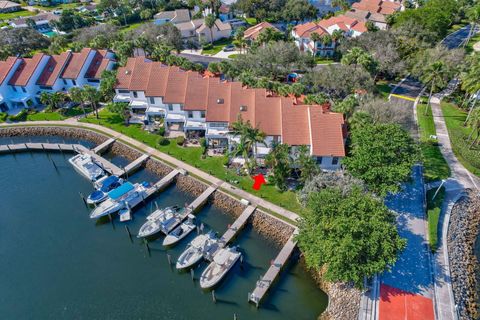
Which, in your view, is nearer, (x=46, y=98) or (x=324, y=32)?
(x=46, y=98)

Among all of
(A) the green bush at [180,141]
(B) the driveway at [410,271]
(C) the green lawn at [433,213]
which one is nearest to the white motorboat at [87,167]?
(A) the green bush at [180,141]

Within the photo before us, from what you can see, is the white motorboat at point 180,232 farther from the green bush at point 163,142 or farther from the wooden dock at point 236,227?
the green bush at point 163,142

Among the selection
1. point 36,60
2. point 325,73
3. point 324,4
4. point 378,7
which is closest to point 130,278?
point 325,73

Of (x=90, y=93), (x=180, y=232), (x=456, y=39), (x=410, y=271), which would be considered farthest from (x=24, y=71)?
(x=456, y=39)

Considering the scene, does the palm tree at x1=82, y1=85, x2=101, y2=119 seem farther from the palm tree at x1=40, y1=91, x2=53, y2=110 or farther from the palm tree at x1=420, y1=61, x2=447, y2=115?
the palm tree at x1=420, y1=61, x2=447, y2=115


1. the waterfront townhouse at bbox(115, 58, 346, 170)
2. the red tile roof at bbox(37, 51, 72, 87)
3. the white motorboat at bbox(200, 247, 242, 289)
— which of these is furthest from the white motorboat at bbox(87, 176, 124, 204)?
the red tile roof at bbox(37, 51, 72, 87)

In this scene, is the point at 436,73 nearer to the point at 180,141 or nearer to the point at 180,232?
the point at 180,141
